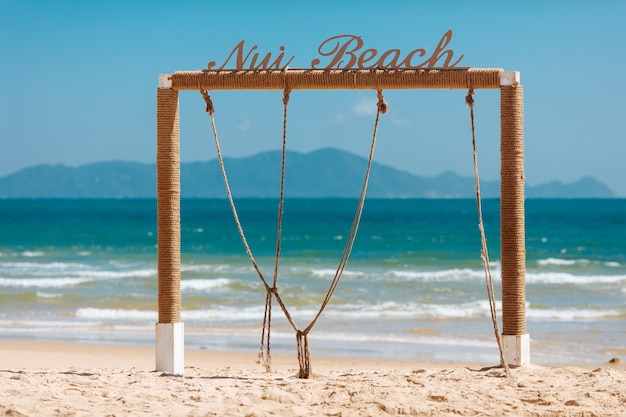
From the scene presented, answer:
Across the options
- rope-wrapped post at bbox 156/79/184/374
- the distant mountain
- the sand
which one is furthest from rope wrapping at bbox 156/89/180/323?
the distant mountain

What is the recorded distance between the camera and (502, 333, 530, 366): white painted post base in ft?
21.2

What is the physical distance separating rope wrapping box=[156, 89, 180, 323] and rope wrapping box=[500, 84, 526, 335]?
2.19 metres

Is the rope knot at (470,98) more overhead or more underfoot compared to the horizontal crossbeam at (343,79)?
more underfoot

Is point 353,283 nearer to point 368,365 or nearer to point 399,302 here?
point 399,302

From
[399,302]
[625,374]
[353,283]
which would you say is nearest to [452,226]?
[353,283]

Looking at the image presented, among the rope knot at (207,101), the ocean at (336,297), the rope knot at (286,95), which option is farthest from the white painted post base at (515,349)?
the ocean at (336,297)

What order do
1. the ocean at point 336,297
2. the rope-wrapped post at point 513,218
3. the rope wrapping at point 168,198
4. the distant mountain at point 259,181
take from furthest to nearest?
the distant mountain at point 259,181, the ocean at point 336,297, the rope wrapping at point 168,198, the rope-wrapped post at point 513,218

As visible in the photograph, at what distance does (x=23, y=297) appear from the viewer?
50.2 ft

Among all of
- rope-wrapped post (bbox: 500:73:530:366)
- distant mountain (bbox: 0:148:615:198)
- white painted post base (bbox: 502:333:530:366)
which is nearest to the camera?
rope-wrapped post (bbox: 500:73:530:366)

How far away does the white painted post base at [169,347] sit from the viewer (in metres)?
6.61

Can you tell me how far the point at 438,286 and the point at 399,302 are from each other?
3.06m

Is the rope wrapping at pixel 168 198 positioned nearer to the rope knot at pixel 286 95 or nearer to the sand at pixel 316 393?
the sand at pixel 316 393

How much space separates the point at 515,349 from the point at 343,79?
2.14m

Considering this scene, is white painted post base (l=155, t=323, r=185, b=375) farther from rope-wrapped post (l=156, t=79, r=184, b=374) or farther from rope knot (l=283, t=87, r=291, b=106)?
rope knot (l=283, t=87, r=291, b=106)
